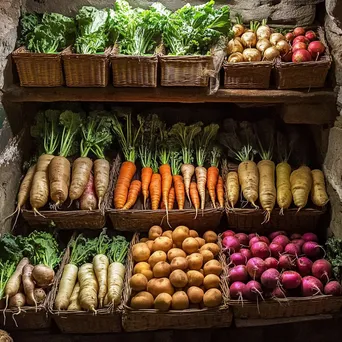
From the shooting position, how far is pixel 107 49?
324 cm

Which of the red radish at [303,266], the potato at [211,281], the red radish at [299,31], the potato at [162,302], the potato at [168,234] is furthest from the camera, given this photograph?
the red radish at [299,31]

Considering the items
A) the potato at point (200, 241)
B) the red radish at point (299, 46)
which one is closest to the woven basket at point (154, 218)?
the potato at point (200, 241)

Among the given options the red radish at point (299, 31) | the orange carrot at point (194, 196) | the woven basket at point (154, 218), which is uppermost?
the red radish at point (299, 31)

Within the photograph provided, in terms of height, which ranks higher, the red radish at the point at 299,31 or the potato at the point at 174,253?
the red radish at the point at 299,31

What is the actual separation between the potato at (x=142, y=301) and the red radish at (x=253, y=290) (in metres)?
0.56

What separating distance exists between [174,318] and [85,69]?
64.2 inches

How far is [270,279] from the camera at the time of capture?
2855 mm

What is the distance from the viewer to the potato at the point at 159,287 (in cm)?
287

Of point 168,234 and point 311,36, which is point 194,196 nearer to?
point 168,234

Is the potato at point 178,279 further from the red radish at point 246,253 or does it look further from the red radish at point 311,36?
the red radish at point 311,36

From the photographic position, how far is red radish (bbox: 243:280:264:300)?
285 centimetres

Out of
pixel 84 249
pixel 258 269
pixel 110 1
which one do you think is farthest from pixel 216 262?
pixel 110 1

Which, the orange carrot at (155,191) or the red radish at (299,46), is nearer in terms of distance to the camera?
the red radish at (299,46)

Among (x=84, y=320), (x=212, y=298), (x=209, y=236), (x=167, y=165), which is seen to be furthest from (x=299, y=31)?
(x=84, y=320)
